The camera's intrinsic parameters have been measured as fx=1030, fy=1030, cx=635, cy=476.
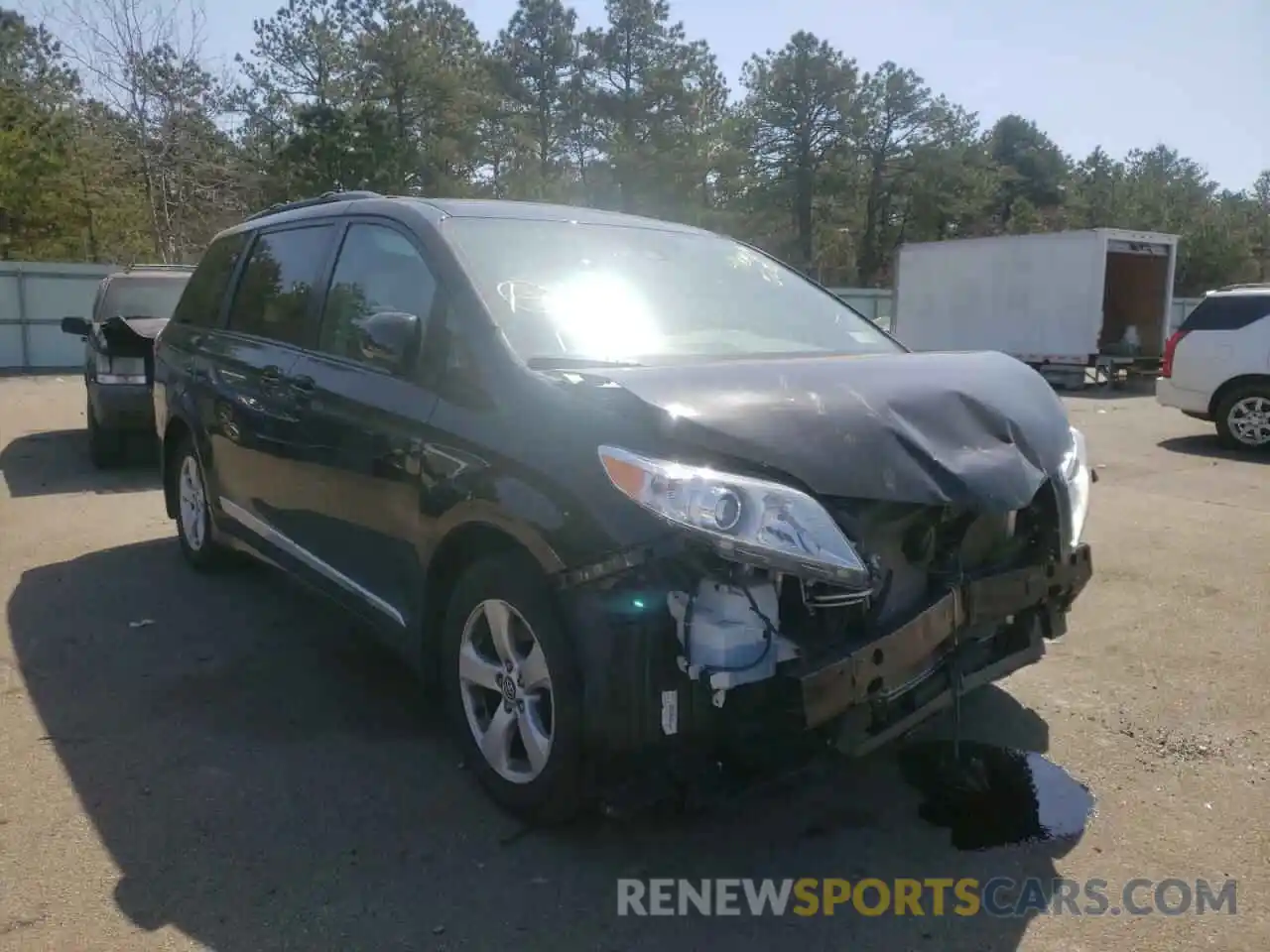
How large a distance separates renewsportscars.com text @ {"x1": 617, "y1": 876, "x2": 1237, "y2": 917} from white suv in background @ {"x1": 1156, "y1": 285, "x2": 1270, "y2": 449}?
32.2ft

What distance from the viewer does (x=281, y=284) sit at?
4758mm

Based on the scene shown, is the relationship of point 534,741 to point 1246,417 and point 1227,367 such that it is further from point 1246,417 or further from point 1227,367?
point 1227,367

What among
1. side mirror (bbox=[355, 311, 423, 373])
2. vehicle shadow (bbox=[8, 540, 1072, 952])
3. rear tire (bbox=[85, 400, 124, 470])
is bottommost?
vehicle shadow (bbox=[8, 540, 1072, 952])

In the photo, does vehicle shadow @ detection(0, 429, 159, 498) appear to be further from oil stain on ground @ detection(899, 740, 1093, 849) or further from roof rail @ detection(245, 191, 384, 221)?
oil stain on ground @ detection(899, 740, 1093, 849)

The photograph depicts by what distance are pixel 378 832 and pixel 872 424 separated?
75.1 inches

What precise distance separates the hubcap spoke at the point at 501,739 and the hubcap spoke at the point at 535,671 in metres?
0.15

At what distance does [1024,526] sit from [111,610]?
4.44 metres

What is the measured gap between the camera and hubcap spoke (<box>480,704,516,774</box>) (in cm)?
311

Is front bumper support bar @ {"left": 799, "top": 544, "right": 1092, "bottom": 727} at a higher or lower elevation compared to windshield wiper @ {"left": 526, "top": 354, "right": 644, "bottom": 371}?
lower

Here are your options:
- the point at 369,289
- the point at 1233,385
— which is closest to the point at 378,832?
the point at 369,289

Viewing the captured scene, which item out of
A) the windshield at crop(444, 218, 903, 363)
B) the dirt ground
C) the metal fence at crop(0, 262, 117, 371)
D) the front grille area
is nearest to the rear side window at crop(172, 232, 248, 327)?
the dirt ground

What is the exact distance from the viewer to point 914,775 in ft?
11.4

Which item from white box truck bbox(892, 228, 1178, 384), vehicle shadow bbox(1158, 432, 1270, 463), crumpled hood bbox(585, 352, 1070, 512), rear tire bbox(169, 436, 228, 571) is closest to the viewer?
crumpled hood bbox(585, 352, 1070, 512)

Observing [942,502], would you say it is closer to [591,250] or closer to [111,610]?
[591,250]
